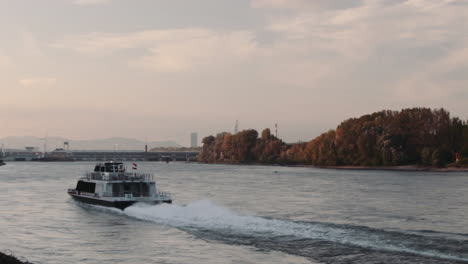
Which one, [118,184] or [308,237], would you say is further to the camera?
[118,184]

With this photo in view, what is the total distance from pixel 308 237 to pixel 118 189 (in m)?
32.8

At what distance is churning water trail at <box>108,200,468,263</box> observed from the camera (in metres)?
41.2

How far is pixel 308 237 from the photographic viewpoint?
4744 centimetres

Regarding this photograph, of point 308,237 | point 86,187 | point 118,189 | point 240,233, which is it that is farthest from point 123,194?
point 308,237

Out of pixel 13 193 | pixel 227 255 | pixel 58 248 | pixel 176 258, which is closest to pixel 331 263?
pixel 227 255

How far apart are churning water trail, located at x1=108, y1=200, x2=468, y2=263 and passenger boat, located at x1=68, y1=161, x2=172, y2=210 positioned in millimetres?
6620

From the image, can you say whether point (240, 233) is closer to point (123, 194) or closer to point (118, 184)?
point (123, 194)

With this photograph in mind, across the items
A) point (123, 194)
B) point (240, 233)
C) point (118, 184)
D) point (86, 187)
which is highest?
point (118, 184)

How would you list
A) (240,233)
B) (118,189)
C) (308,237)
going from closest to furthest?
(308,237) < (240,233) < (118,189)

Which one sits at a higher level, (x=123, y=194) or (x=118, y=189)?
(x=118, y=189)

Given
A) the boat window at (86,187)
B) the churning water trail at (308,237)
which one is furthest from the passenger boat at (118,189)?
the churning water trail at (308,237)

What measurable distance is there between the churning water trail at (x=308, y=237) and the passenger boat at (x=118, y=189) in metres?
6.62

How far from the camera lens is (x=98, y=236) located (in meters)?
52.0

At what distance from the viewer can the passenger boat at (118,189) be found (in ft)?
225
